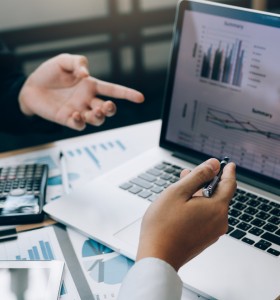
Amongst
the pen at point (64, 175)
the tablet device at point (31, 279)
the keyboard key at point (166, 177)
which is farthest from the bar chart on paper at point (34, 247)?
the keyboard key at point (166, 177)

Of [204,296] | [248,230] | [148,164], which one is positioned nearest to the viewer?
[204,296]

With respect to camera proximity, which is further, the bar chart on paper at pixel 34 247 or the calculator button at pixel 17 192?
the calculator button at pixel 17 192

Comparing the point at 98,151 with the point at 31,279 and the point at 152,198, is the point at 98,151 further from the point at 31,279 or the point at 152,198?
the point at 31,279

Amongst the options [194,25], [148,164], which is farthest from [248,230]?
[194,25]

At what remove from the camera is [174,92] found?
1.07m

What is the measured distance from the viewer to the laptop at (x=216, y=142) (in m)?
0.83

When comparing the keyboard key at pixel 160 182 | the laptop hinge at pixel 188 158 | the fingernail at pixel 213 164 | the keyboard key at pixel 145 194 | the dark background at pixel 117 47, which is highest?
the fingernail at pixel 213 164

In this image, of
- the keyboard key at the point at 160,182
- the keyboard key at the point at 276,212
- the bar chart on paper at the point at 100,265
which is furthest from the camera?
the keyboard key at the point at 160,182

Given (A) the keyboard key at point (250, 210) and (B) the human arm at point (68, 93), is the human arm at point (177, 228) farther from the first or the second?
(B) the human arm at point (68, 93)

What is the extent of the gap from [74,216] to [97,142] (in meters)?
0.31

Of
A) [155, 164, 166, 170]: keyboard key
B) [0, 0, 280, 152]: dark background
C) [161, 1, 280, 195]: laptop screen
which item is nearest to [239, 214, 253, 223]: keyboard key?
[161, 1, 280, 195]: laptop screen

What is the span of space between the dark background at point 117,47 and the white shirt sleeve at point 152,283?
1580 millimetres

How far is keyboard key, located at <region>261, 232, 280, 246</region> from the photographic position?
807 millimetres

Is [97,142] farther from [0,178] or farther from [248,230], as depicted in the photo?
[248,230]
